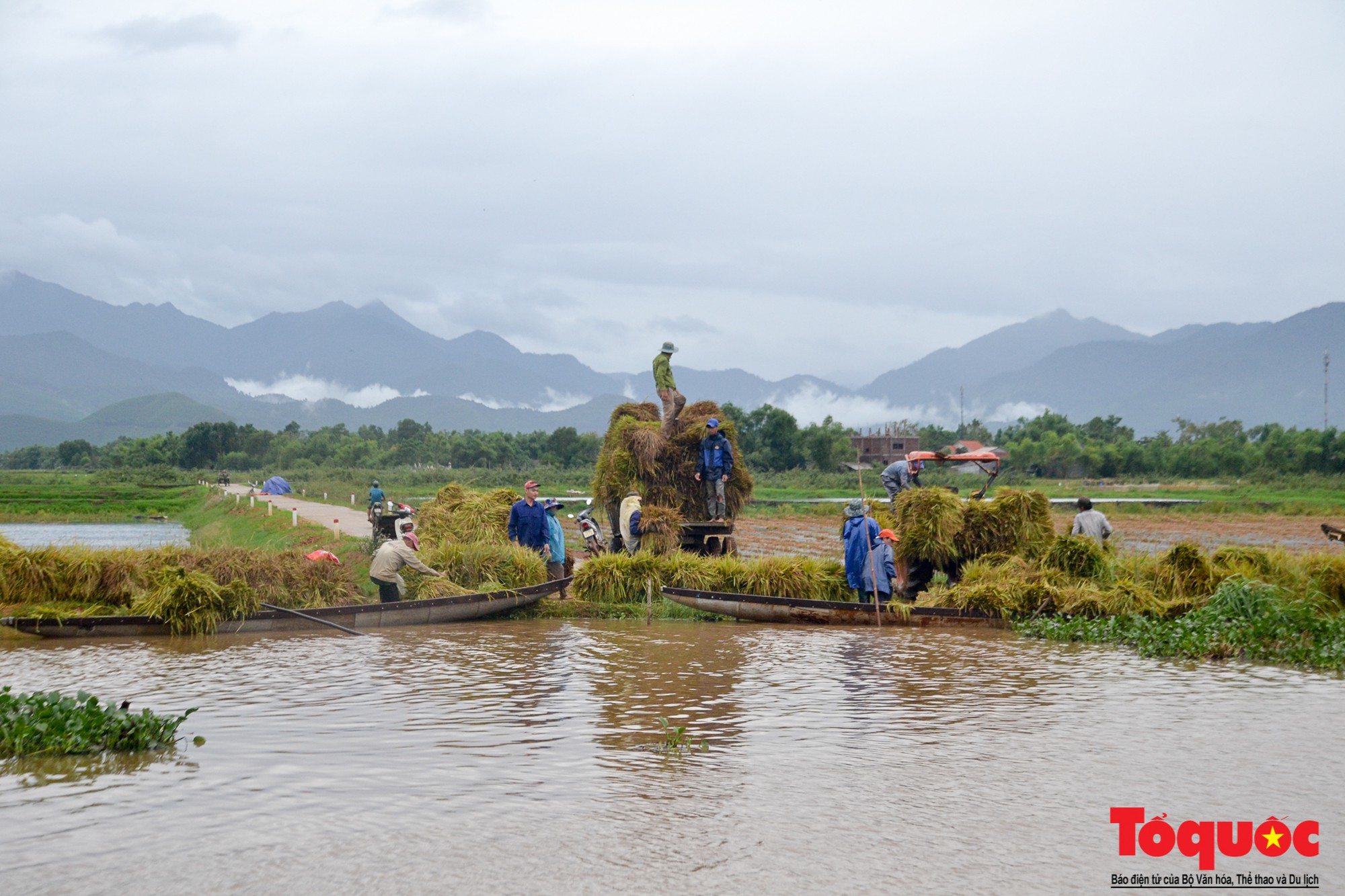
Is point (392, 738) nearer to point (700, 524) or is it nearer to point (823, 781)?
point (823, 781)

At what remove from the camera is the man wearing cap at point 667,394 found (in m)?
20.8

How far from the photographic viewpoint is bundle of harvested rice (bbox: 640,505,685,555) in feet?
65.0

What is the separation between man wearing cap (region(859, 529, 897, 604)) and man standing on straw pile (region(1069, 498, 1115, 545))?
3.27 meters

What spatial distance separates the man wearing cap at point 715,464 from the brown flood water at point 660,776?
22.6 feet

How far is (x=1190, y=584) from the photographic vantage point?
16.5 meters

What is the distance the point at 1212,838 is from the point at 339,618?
12027 mm

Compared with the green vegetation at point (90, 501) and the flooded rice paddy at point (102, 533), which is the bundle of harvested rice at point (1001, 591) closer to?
the flooded rice paddy at point (102, 533)

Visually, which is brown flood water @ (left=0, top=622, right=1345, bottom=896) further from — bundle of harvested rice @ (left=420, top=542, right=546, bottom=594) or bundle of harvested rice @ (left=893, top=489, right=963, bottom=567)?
bundle of harvested rice @ (left=420, top=542, right=546, bottom=594)

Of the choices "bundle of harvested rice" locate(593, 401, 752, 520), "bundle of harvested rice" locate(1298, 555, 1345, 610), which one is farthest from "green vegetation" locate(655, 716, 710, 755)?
"bundle of harvested rice" locate(593, 401, 752, 520)

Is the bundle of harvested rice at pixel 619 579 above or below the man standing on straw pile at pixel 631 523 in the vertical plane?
below

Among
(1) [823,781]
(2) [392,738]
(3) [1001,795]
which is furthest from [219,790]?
(3) [1001,795]

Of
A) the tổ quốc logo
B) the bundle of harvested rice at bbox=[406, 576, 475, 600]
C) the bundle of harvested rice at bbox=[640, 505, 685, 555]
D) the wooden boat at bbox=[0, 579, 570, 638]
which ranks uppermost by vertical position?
the bundle of harvested rice at bbox=[640, 505, 685, 555]

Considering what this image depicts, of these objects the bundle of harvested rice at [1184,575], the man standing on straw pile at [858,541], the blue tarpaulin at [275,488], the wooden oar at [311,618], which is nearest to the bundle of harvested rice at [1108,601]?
the bundle of harvested rice at [1184,575]

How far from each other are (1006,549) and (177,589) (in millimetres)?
12021
